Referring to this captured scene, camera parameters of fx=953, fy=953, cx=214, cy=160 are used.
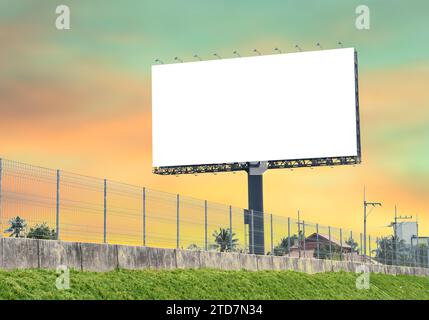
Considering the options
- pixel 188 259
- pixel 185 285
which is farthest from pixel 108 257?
pixel 188 259

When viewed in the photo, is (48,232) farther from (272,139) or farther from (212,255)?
(272,139)

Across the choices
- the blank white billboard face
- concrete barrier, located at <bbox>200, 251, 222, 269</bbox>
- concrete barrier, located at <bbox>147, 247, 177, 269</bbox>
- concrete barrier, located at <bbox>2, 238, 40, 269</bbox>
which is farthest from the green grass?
the blank white billboard face

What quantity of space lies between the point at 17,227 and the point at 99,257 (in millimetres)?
2988

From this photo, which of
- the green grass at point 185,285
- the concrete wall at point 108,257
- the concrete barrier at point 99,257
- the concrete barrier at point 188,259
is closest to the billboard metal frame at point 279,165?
the green grass at point 185,285

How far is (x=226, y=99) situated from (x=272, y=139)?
14.6 feet

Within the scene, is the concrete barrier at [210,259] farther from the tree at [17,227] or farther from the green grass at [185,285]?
the tree at [17,227]

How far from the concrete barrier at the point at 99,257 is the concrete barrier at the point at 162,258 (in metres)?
2.03

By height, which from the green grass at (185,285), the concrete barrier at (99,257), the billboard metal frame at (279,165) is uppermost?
the billboard metal frame at (279,165)

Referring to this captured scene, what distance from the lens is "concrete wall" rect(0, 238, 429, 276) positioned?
18594 mm

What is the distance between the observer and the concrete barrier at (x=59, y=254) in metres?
19.3

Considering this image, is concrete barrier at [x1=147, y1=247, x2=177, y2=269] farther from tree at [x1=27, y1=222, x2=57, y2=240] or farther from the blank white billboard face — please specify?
the blank white billboard face

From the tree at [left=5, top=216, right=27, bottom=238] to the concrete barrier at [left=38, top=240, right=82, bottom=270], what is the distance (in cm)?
48

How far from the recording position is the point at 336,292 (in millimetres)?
33531
